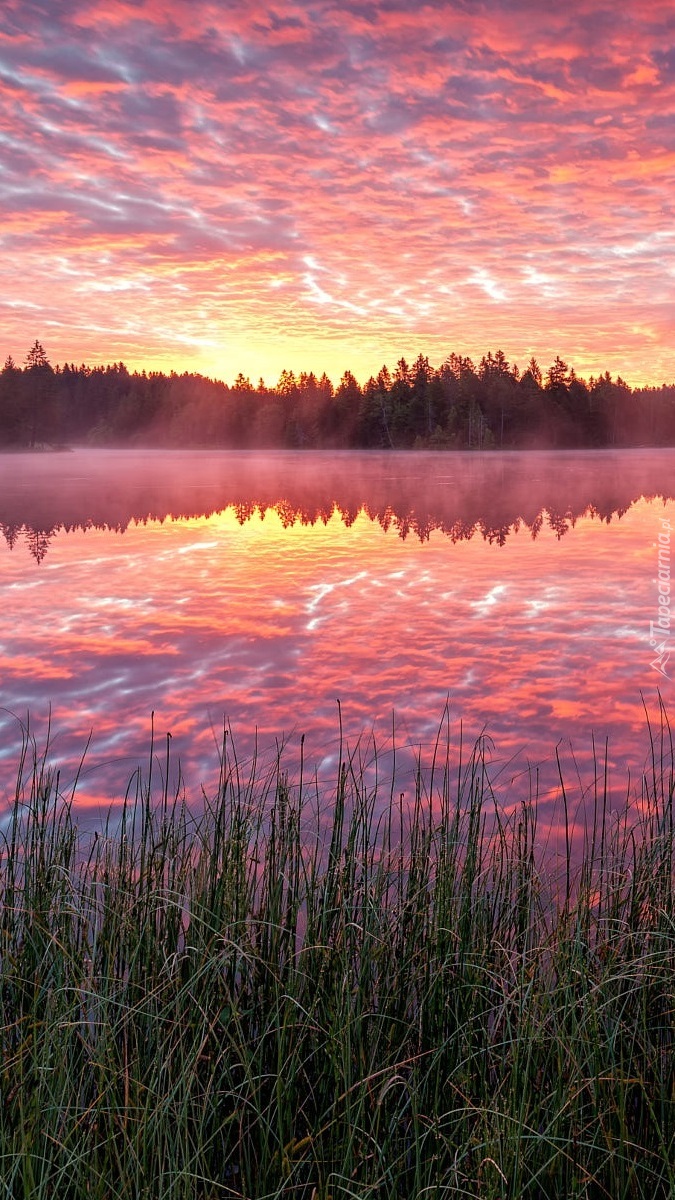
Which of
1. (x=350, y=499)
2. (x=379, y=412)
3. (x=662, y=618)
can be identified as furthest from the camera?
(x=379, y=412)

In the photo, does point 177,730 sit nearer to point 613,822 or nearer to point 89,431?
point 613,822

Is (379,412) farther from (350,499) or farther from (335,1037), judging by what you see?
(335,1037)

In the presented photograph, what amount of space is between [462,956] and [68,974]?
166cm

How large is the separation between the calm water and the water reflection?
29 centimetres

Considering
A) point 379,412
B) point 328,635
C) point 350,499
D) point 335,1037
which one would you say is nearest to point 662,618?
point 328,635

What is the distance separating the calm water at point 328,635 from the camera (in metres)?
8.53

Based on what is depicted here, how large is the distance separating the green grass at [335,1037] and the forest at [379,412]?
319ft

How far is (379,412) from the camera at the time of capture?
106m

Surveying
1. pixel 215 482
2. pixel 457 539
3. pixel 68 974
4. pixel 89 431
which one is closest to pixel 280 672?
pixel 68 974

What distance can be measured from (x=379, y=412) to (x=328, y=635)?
314 feet

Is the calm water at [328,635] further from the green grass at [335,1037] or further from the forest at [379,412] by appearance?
the forest at [379,412]

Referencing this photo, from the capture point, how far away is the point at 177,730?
28.8ft

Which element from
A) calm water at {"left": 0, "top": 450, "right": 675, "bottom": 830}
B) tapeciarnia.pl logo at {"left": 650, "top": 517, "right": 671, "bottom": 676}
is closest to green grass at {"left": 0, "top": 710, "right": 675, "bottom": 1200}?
calm water at {"left": 0, "top": 450, "right": 675, "bottom": 830}

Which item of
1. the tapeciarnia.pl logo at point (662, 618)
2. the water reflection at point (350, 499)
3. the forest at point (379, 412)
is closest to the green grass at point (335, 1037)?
the tapeciarnia.pl logo at point (662, 618)
